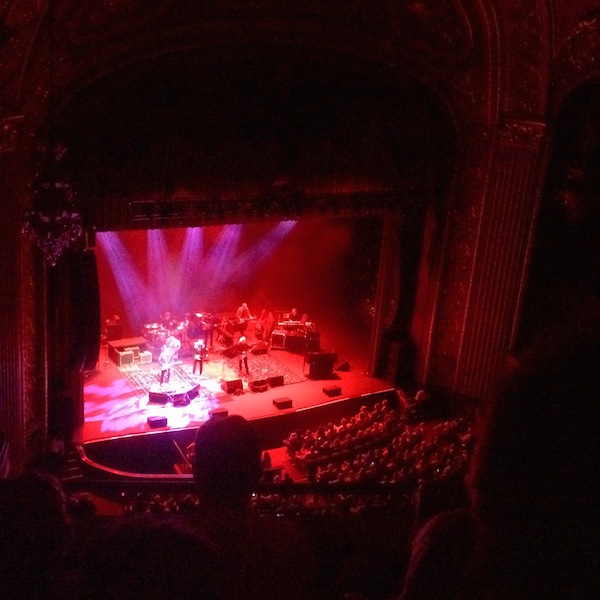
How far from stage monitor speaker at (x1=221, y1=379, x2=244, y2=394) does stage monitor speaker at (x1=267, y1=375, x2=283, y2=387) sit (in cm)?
46

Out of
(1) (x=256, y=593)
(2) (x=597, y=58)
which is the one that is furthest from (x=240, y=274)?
(1) (x=256, y=593)

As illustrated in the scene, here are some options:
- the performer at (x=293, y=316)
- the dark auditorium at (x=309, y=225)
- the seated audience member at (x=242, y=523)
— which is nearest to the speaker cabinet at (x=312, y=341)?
the dark auditorium at (x=309, y=225)

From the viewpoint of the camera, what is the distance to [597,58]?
7938mm

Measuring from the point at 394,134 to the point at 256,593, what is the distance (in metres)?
7.46

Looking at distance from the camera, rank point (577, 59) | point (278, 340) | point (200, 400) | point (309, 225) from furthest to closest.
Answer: point (309, 225)
point (278, 340)
point (200, 400)
point (577, 59)

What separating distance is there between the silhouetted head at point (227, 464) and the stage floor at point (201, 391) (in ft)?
18.4

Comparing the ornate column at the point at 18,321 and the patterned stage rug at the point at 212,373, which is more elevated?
the ornate column at the point at 18,321

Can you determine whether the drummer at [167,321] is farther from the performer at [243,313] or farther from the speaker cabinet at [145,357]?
the performer at [243,313]

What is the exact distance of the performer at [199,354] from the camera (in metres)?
9.98

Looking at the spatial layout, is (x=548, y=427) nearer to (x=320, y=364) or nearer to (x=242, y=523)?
(x=242, y=523)

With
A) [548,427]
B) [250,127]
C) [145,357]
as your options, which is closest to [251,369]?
[145,357]

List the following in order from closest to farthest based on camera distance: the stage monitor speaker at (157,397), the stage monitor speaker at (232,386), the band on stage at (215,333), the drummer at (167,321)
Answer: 1. the stage monitor speaker at (157,397)
2. the stage monitor speaker at (232,386)
3. the band on stage at (215,333)
4. the drummer at (167,321)

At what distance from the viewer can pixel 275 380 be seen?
9750mm

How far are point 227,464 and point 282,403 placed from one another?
6424mm
